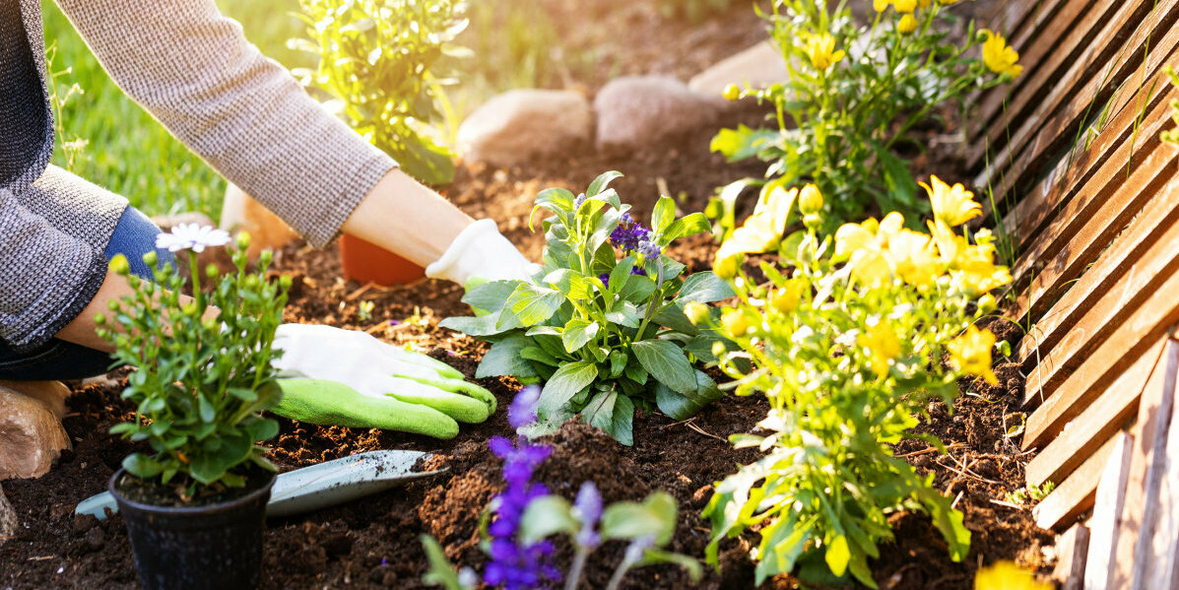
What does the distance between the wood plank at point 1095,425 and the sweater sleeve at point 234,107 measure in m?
1.30

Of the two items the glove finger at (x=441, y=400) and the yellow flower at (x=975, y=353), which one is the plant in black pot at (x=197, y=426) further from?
the yellow flower at (x=975, y=353)

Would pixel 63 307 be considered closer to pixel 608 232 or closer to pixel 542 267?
pixel 542 267

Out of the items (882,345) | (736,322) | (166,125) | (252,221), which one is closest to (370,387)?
(166,125)

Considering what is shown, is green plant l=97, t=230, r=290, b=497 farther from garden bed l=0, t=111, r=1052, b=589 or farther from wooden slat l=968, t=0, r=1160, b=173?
wooden slat l=968, t=0, r=1160, b=173

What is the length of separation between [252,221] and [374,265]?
52 cm

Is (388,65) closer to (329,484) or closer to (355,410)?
(355,410)

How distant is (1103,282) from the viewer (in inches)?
54.3

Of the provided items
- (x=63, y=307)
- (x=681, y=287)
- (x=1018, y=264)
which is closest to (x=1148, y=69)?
(x=1018, y=264)

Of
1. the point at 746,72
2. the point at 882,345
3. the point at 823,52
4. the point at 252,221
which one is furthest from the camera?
the point at 746,72

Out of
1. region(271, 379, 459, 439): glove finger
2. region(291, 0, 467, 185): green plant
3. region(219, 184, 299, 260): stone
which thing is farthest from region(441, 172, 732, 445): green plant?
region(219, 184, 299, 260): stone

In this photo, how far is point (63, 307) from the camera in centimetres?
150

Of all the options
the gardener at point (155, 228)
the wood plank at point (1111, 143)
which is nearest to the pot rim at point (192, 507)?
the gardener at point (155, 228)

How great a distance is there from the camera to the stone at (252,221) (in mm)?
2492

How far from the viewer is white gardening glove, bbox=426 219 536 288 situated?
184cm
